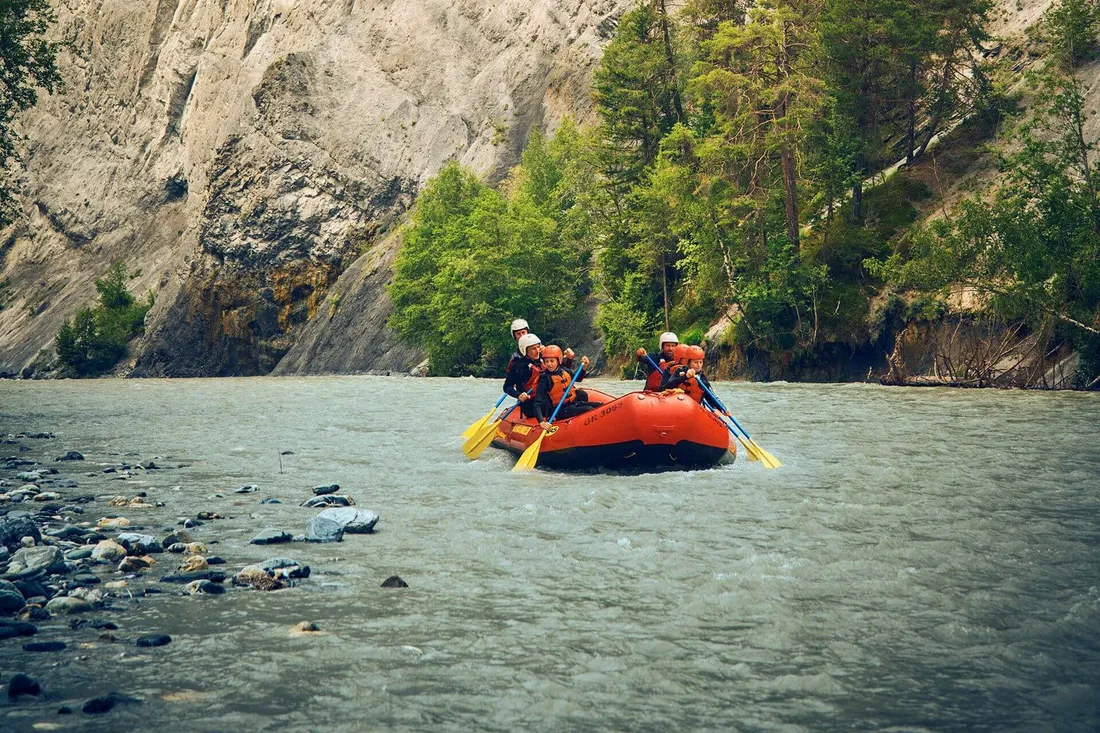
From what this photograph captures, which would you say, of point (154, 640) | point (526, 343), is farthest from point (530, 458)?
point (154, 640)

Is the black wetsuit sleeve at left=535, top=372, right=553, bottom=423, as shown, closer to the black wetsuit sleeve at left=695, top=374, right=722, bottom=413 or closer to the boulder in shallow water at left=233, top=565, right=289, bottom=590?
the black wetsuit sleeve at left=695, top=374, right=722, bottom=413

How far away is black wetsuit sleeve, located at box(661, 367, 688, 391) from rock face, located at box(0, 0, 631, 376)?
4593 centimetres

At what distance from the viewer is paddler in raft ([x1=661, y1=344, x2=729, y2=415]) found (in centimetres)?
1620

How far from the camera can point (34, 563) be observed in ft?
26.9

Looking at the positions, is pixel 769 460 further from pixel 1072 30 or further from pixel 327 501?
pixel 1072 30

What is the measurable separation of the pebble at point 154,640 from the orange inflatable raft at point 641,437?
868cm

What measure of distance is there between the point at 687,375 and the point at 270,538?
7862 millimetres

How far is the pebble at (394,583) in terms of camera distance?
325 inches

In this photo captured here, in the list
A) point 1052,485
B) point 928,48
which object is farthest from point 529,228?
point 1052,485

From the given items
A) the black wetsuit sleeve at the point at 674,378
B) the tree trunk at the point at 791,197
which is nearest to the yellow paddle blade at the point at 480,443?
the black wetsuit sleeve at the point at 674,378

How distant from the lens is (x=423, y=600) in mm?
7871

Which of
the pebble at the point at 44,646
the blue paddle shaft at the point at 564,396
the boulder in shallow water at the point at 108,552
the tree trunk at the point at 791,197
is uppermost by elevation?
the tree trunk at the point at 791,197

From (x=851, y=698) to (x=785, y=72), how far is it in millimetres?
35734

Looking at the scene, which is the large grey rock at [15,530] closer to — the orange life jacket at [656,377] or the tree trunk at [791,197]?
the orange life jacket at [656,377]
